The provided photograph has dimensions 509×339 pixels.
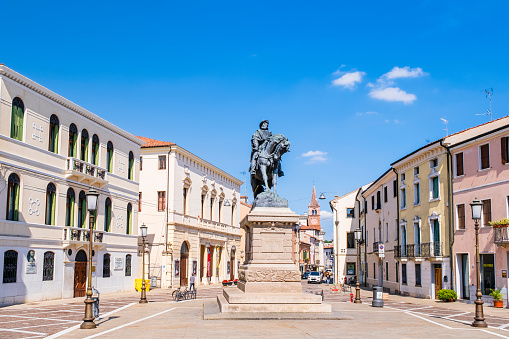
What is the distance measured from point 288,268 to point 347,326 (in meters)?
2.87

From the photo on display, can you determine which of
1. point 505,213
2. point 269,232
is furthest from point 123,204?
point 505,213

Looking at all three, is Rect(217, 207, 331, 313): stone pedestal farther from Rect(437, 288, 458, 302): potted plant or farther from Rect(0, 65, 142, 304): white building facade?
Rect(437, 288, 458, 302): potted plant

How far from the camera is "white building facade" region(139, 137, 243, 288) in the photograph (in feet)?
154

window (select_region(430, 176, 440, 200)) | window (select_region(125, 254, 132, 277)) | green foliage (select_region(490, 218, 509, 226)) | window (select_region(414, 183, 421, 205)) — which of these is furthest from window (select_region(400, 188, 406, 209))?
window (select_region(125, 254, 132, 277))

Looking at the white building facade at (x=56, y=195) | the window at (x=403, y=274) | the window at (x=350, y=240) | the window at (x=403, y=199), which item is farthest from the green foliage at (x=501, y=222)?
the window at (x=350, y=240)

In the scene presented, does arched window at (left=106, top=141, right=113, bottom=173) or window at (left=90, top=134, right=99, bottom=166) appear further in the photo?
arched window at (left=106, top=141, right=113, bottom=173)

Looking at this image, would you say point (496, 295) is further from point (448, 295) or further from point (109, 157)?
point (109, 157)

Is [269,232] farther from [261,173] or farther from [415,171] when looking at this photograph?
[415,171]

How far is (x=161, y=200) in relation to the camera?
48.2 meters

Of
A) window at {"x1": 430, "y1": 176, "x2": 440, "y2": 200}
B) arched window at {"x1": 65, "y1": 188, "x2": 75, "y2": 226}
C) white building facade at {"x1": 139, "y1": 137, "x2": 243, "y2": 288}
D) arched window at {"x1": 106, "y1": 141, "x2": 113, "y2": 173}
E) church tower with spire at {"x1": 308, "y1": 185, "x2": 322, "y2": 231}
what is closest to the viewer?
arched window at {"x1": 65, "y1": 188, "x2": 75, "y2": 226}

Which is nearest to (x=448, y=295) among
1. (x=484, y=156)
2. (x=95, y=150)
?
(x=484, y=156)

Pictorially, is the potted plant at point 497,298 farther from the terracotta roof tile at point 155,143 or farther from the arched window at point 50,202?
the terracotta roof tile at point 155,143

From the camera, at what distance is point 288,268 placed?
18000mm

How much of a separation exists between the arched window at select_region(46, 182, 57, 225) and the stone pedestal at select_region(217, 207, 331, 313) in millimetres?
15883
